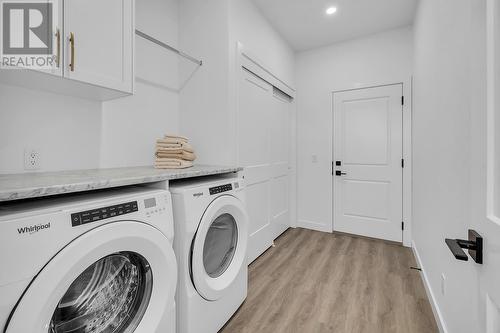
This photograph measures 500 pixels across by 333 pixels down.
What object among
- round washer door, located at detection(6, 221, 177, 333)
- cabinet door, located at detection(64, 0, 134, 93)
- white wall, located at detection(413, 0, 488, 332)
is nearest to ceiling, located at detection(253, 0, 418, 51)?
white wall, located at detection(413, 0, 488, 332)

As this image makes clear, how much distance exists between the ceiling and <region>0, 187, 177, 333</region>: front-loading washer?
242 cm

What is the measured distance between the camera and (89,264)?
31.8 inches

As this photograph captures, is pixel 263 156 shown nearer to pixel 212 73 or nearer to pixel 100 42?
pixel 212 73

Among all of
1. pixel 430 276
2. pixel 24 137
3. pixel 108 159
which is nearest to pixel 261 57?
pixel 108 159

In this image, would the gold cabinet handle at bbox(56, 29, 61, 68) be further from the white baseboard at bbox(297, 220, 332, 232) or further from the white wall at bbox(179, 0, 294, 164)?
the white baseboard at bbox(297, 220, 332, 232)

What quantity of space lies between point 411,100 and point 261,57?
6.05 feet

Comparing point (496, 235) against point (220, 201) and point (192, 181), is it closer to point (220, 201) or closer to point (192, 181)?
point (220, 201)

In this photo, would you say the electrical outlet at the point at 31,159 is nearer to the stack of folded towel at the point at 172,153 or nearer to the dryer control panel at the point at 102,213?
the stack of folded towel at the point at 172,153

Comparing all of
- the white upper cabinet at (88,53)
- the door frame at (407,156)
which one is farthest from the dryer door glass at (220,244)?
the door frame at (407,156)

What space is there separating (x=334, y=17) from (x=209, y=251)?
2747mm

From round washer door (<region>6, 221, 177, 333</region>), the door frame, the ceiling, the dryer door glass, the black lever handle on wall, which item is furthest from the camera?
the door frame

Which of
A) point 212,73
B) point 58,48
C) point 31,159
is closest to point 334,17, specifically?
point 212,73

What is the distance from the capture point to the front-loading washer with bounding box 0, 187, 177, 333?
0.65 m

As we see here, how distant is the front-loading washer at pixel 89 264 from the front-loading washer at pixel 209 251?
13 cm
